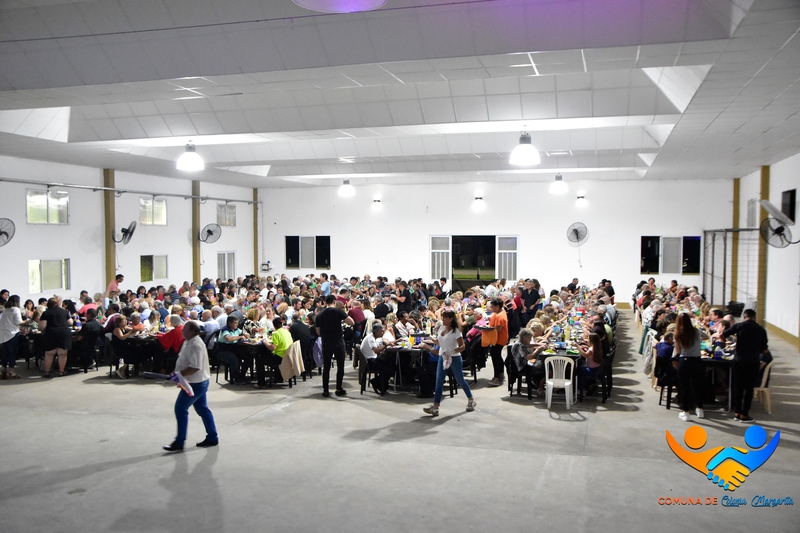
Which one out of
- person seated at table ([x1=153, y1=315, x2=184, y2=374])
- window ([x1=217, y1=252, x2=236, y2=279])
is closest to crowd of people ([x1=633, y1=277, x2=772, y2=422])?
person seated at table ([x1=153, y1=315, x2=184, y2=374])

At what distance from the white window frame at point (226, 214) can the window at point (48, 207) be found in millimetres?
6686

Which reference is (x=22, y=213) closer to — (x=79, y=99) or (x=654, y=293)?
(x=79, y=99)

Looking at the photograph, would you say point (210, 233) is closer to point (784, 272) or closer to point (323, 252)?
point (323, 252)

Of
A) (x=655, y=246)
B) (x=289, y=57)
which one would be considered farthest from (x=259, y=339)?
(x=655, y=246)

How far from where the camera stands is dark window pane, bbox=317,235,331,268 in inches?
921

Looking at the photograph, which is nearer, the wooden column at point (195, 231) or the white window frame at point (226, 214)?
the wooden column at point (195, 231)

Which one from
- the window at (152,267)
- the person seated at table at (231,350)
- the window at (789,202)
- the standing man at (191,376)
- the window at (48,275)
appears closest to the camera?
the standing man at (191,376)

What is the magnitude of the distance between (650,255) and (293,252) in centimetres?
1272

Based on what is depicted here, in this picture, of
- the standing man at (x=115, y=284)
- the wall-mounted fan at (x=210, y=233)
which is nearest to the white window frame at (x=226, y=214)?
the wall-mounted fan at (x=210, y=233)

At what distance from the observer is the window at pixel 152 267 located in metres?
18.1

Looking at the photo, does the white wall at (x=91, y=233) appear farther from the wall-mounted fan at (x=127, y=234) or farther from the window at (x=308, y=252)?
the window at (x=308, y=252)

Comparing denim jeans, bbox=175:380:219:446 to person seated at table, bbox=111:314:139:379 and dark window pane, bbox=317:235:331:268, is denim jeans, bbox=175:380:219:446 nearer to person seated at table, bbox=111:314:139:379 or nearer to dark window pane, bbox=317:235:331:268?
person seated at table, bbox=111:314:139:379

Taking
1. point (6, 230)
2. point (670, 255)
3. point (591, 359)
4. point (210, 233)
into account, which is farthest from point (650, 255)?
point (6, 230)

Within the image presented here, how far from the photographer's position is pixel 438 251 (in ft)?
73.0
